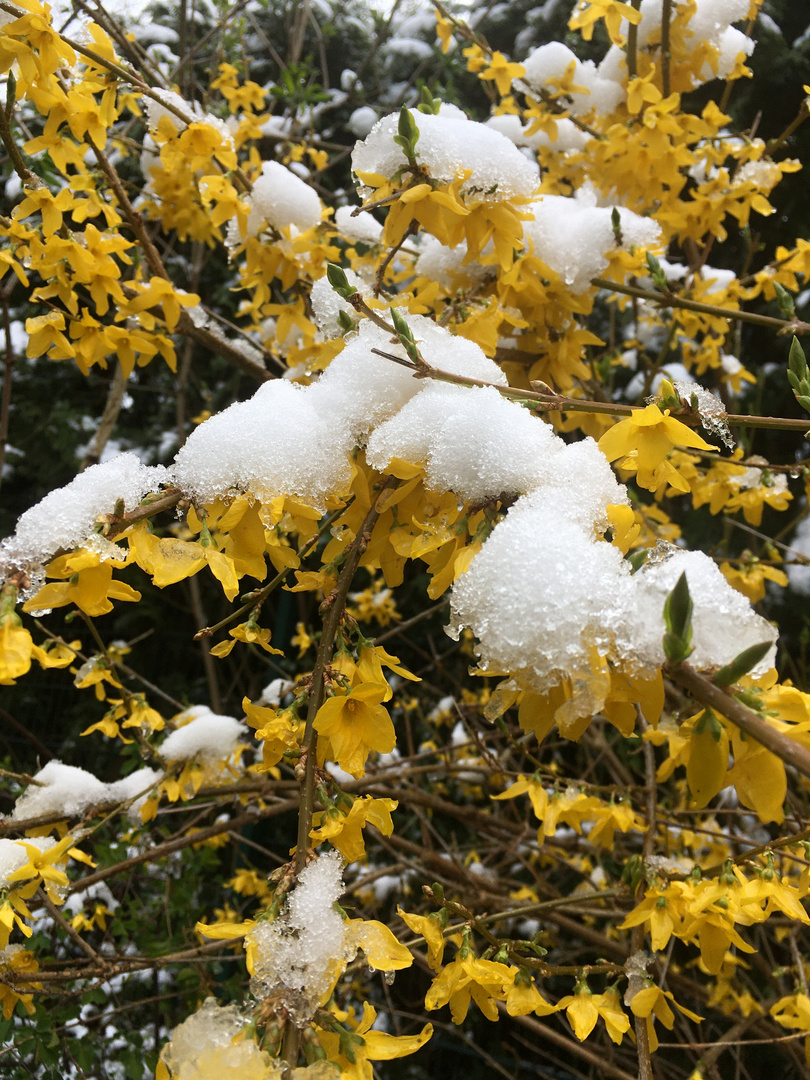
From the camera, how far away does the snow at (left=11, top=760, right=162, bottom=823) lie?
4.59 ft

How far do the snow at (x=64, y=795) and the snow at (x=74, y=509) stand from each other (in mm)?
882

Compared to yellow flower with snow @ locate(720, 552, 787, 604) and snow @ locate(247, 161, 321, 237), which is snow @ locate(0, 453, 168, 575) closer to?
snow @ locate(247, 161, 321, 237)

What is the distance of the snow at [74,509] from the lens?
607mm

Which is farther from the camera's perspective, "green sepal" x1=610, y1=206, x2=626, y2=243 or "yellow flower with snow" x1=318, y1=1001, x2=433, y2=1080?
"green sepal" x1=610, y1=206, x2=626, y2=243

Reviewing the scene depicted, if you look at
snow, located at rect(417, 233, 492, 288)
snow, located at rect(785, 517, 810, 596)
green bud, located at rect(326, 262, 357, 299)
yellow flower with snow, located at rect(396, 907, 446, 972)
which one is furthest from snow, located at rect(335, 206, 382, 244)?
snow, located at rect(785, 517, 810, 596)

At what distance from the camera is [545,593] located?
0.53 m

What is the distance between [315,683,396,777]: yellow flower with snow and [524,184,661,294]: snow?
34.6 inches

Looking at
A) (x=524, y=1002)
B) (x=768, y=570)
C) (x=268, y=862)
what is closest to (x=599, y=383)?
(x=768, y=570)

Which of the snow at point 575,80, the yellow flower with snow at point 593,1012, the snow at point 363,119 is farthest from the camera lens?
the snow at point 363,119

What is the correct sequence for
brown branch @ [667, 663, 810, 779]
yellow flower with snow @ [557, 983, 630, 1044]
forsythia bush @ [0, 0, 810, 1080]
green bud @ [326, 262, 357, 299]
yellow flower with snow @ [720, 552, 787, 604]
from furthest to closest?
1. yellow flower with snow @ [720, 552, 787, 604]
2. yellow flower with snow @ [557, 983, 630, 1044]
3. green bud @ [326, 262, 357, 299]
4. forsythia bush @ [0, 0, 810, 1080]
5. brown branch @ [667, 663, 810, 779]

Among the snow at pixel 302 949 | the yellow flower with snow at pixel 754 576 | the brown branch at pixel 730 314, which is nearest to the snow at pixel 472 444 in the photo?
the snow at pixel 302 949

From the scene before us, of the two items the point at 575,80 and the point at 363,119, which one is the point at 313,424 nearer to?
the point at 575,80

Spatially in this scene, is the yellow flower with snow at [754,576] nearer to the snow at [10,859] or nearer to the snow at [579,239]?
the snow at [579,239]

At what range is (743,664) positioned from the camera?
432 millimetres
